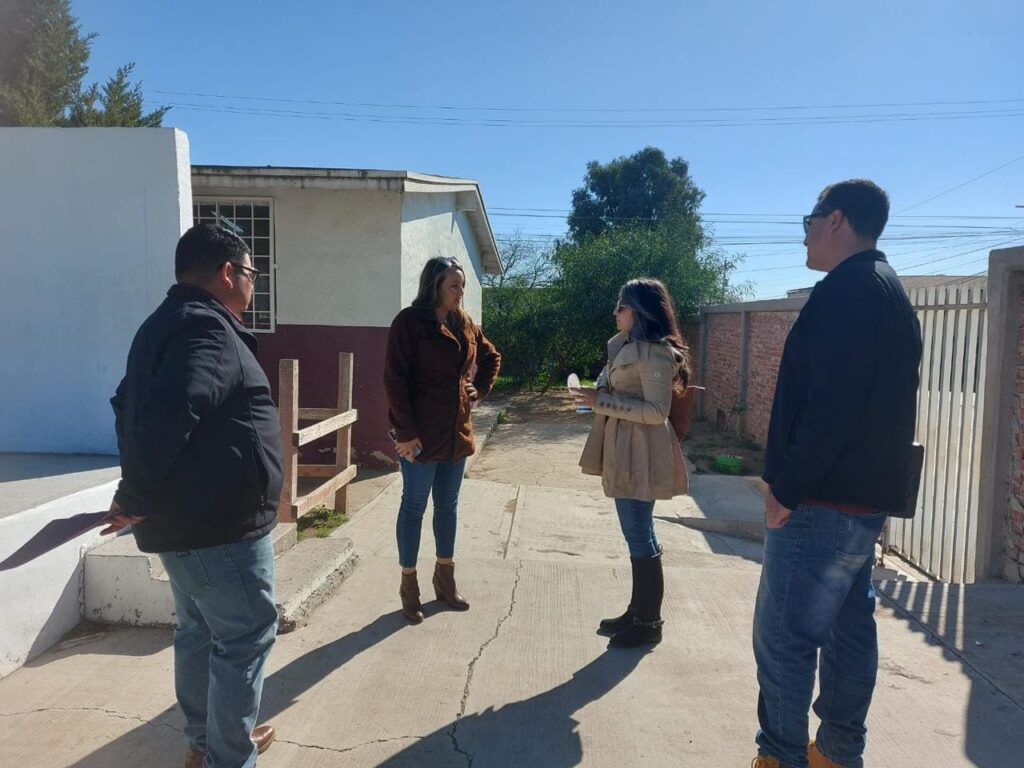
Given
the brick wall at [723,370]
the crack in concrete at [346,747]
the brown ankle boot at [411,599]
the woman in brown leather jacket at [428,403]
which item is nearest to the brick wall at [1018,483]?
the woman in brown leather jacket at [428,403]

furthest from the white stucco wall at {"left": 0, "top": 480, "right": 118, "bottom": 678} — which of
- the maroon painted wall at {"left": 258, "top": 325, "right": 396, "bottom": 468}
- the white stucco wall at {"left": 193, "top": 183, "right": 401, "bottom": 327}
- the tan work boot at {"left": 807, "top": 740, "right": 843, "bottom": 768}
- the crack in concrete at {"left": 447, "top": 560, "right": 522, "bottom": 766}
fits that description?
the white stucco wall at {"left": 193, "top": 183, "right": 401, "bottom": 327}

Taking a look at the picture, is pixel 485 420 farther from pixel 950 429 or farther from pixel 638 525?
pixel 638 525

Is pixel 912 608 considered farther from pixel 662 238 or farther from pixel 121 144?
pixel 662 238

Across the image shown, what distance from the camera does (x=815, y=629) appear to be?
2.29 m

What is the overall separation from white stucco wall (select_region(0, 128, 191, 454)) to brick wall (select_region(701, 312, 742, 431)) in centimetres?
1032

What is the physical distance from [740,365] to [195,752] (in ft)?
38.5

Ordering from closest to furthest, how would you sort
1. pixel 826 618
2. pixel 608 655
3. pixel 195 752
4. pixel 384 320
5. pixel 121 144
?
pixel 826 618 < pixel 195 752 < pixel 608 655 < pixel 121 144 < pixel 384 320

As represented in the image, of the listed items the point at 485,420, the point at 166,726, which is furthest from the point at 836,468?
the point at 485,420

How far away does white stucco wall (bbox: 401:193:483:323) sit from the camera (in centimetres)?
847

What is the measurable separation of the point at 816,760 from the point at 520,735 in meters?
1.04

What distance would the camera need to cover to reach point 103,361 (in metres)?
4.93

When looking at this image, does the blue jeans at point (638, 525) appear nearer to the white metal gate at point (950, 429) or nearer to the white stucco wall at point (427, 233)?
the white metal gate at point (950, 429)

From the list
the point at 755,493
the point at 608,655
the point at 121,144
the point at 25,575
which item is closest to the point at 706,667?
the point at 608,655

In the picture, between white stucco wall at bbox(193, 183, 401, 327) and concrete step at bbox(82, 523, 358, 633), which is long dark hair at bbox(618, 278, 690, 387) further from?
white stucco wall at bbox(193, 183, 401, 327)
